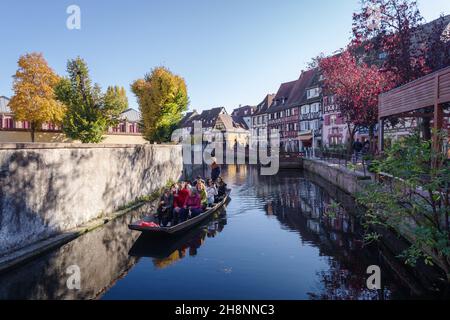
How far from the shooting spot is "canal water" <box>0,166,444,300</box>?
807 cm

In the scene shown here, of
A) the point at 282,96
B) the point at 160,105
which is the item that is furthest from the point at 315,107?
the point at 160,105

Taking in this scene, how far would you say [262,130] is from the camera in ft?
223

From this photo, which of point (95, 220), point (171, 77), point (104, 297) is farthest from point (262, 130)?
point (104, 297)

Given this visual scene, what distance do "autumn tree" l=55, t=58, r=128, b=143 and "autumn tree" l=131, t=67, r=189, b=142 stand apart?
3.39 m

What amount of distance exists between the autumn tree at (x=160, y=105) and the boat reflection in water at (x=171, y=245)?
59.7 feet

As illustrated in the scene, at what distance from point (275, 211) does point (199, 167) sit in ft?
89.3

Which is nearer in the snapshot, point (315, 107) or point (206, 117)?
point (315, 107)

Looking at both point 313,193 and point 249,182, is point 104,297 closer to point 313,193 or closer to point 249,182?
point 313,193

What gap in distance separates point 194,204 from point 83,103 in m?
22.2

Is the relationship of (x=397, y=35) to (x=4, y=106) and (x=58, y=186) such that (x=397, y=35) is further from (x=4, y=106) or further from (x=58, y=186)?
(x=4, y=106)

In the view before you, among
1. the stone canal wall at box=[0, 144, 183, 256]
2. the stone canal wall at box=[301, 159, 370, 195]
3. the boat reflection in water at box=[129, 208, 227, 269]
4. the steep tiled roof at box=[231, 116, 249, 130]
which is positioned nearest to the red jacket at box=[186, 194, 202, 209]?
Result: the boat reflection in water at box=[129, 208, 227, 269]

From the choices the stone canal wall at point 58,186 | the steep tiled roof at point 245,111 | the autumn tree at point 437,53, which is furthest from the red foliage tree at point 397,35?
the steep tiled roof at point 245,111

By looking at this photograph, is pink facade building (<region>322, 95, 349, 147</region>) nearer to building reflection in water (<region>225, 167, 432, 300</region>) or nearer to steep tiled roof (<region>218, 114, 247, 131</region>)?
building reflection in water (<region>225, 167, 432, 300</region>)

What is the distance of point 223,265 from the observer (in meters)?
9.98
